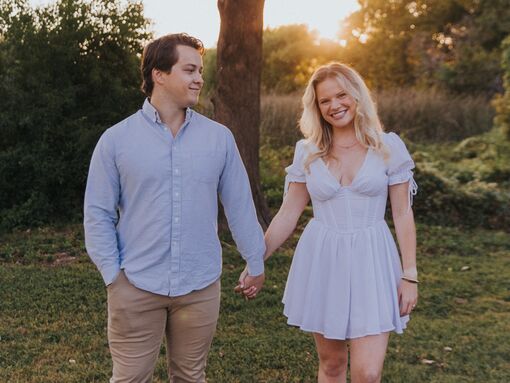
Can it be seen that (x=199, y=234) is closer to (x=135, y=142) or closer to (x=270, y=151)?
(x=135, y=142)

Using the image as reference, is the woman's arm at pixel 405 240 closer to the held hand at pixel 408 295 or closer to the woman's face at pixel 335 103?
the held hand at pixel 408 295

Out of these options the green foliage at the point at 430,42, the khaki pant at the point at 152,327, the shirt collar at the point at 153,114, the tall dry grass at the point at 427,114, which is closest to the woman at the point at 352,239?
the khaki pant at the point at 152,327

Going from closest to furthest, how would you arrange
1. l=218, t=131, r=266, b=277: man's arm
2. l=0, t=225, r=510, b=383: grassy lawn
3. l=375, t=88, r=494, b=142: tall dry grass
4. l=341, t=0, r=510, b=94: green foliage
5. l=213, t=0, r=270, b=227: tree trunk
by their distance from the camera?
l=218, t=131, r=266, b=277: man's arm → l=0, t=225, r=510, b=383: grassy lawn → l=213, t=0, r=270, b=227: tree trunk → l=375, t=88, r=494, b=142: tall dry grass → l=341, t=0, r=510, b=94: green foliage

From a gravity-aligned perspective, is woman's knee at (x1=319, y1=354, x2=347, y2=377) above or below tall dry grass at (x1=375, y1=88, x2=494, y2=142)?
above

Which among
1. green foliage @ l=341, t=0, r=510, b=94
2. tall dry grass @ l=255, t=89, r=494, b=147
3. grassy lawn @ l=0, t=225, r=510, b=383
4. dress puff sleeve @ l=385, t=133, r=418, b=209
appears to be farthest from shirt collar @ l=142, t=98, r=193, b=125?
→ green foliage @ l=341, t=0, r=510, b=94

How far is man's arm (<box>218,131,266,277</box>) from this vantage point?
3039 mm

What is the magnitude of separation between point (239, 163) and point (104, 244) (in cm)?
71

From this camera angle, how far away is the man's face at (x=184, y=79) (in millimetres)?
2855

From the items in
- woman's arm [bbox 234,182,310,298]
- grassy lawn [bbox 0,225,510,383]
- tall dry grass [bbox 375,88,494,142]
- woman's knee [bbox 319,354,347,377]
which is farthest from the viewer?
tall dry grass [bbox 375,88,494,142]

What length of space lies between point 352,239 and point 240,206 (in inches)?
23.4

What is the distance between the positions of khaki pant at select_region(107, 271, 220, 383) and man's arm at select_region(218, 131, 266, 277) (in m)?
0.25

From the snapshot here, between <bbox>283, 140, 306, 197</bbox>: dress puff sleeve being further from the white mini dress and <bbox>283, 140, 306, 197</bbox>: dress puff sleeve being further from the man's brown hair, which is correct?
the man's brown hair

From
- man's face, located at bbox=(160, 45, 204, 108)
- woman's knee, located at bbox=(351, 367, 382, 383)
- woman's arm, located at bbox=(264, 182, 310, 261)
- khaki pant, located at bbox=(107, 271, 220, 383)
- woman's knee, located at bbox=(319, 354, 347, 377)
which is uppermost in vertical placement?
man's face, located at bbox=(160, 45, 204, 108)

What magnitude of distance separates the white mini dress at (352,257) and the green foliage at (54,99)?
6415mm
